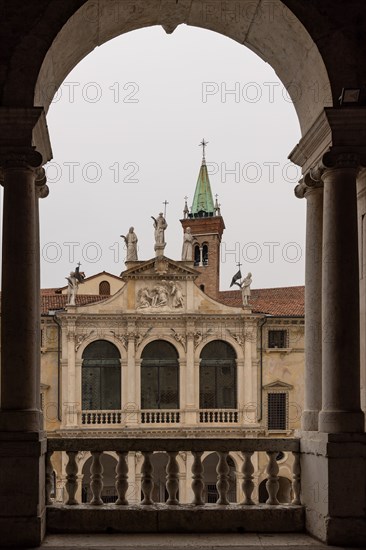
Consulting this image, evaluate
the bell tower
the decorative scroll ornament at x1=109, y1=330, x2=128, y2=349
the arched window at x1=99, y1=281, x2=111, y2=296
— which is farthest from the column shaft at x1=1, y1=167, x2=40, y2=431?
the bell tower

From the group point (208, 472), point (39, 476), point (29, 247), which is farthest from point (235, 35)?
point (208, 472)

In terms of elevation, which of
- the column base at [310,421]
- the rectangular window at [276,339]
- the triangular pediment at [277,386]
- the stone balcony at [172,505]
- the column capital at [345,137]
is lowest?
the triangular pediment at [277,386]

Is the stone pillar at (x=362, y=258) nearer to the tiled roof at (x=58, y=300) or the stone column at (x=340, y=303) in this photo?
the stone column at (x=340, y=303)

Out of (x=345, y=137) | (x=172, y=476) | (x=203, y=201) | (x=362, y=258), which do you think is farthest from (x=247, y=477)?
(x=203, y=201)

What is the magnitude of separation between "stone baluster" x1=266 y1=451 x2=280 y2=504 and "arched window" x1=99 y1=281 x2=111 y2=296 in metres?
61.9

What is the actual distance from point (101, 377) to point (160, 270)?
32.8ft

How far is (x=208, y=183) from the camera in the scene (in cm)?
7769

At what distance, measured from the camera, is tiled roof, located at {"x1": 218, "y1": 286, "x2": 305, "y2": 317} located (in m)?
62.6

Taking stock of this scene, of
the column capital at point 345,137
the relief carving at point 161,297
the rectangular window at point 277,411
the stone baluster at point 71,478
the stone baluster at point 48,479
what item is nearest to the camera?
the column capital at point 345,137

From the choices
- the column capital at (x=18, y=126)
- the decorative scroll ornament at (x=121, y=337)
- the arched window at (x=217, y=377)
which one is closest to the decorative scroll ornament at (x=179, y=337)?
the arched window at (x=217, y=377)

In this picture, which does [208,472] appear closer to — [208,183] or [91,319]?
[91,319]

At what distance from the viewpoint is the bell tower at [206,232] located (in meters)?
78.4

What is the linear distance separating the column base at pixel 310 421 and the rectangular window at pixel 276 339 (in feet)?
180

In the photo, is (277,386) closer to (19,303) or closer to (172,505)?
(172,505)
